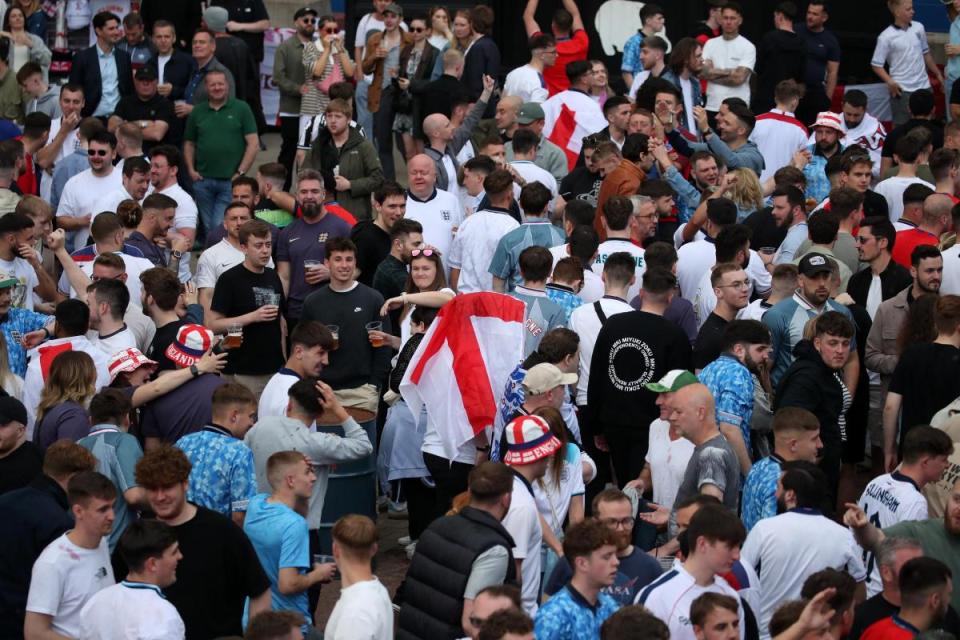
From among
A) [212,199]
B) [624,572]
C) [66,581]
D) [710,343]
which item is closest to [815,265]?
[710,343]

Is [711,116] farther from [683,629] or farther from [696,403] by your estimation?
[683,629]

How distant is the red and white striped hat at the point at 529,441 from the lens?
22.6 feet

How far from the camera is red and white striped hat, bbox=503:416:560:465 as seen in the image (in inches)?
271

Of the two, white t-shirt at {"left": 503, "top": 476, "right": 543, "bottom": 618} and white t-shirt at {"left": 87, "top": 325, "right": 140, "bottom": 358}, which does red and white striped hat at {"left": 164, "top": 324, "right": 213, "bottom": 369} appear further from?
white t-shirt at {"left": 503, "top": 476, "right": 543, "bottom": 618}

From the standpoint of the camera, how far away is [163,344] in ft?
29.2

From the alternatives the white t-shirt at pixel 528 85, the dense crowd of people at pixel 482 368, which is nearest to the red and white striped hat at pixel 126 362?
the dense crowd of people at pixel 482 368

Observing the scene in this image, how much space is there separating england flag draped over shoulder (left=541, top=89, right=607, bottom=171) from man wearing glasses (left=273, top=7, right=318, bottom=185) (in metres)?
3.09

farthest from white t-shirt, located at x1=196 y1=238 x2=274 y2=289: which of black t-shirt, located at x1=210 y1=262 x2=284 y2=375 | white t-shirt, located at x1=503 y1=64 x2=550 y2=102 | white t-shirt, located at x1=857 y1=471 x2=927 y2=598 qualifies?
white t-shirt, located at x1=503 y1=64 x2=550 y2=102

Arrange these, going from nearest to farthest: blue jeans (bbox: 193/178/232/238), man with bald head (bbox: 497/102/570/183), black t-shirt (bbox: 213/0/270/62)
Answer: man with bald head (bbox: 497/102/570/183) → blue jeans (bbox: 193/178/232/238) → black t-shirt (bbox: 213/0/270/62)

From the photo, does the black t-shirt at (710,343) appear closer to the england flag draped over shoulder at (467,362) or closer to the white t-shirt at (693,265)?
the england flag draped over shoulder at (467,362)

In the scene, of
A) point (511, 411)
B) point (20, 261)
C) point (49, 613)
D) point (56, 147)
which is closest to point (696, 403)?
point (511, 411)

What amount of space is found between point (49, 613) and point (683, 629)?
2.68 metres

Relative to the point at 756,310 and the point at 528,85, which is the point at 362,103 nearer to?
the point at 528,85

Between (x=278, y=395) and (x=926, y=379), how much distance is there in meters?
3.79
